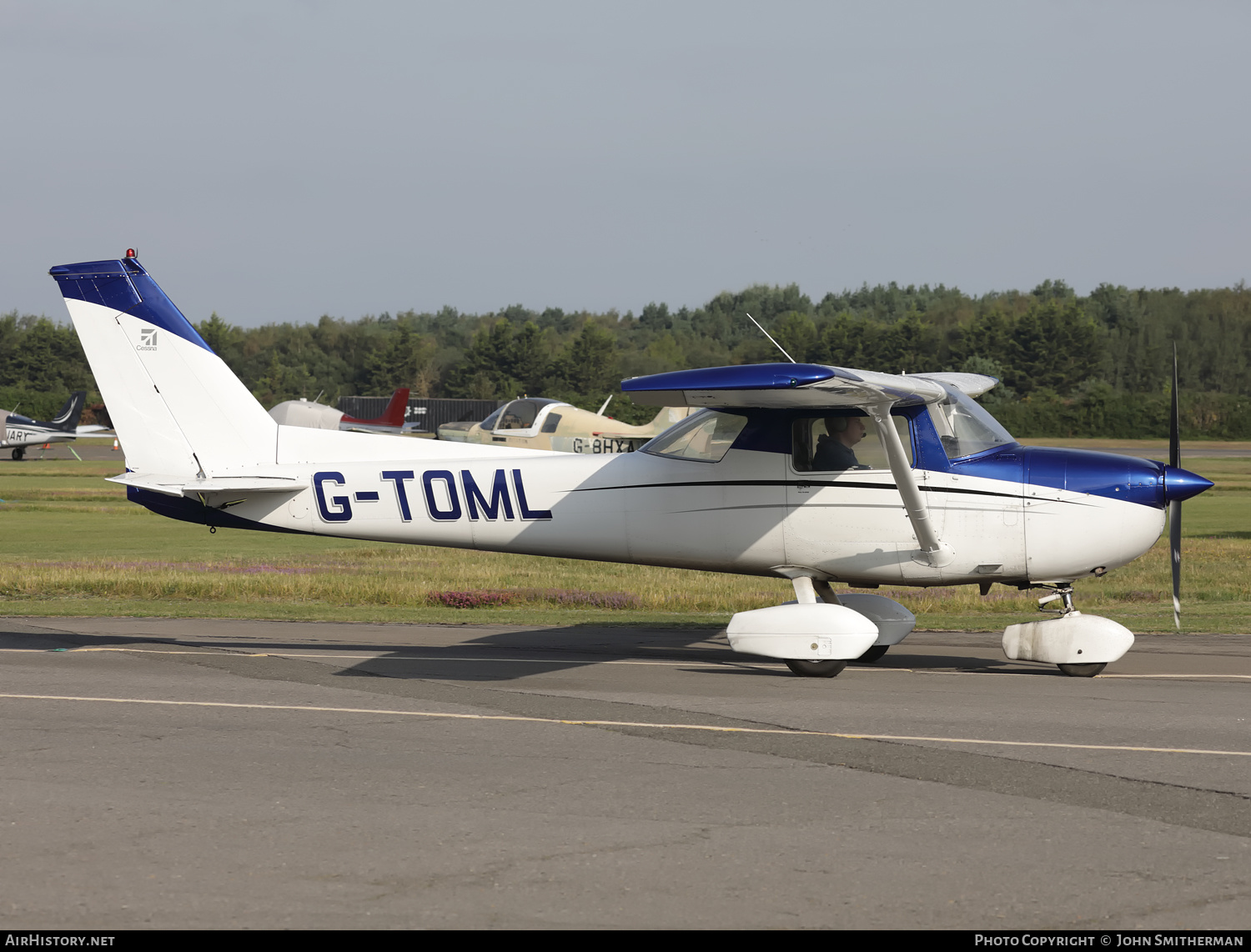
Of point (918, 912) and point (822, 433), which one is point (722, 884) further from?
point (822, 433)

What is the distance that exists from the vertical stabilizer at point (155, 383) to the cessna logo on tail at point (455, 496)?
1.33 meters

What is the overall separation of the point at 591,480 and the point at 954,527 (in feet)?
10.6

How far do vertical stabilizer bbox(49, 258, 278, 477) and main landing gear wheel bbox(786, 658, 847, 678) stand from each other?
540 centimetres

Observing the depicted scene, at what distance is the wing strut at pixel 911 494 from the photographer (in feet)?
33.5

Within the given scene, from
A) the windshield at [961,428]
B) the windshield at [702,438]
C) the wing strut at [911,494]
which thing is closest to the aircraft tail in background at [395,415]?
the windshield at [702,438]

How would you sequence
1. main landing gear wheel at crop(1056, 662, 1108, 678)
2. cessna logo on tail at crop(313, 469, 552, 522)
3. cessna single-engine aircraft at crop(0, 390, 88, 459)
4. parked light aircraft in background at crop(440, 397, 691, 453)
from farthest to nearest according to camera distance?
cessna single-engine aircraft at crop(0, 390, 88, 459) < parked light aircraft in background at crop(440, 397, 691, 453) < cessna logo on tail at crop(313, 469, 552, 522) < main landing gear wheel at crop(1056, 662, 1108, 678)

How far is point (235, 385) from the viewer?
40.7ft

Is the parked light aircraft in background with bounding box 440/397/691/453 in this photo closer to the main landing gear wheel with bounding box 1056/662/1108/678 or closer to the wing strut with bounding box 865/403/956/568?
the wing strut with bounding box 865/403/956/568

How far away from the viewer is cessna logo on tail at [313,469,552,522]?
11695mm

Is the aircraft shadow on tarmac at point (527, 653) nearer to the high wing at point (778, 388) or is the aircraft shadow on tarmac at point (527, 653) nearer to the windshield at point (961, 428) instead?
the windshield at point (961, 428)

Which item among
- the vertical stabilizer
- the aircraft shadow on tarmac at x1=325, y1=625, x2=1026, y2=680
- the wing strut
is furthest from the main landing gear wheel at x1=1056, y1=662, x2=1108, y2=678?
the vertical stabilizer

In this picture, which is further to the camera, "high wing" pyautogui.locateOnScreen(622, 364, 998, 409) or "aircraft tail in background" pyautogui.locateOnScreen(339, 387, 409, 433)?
"aircraft tail in background" pyautogui.locateOnScreen(339, 387, 409, 433)

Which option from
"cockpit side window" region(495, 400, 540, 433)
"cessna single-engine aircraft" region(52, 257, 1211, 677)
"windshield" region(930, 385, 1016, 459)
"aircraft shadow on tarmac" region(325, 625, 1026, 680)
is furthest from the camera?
"cockpit side window" region(495, 400, 540, 433)
